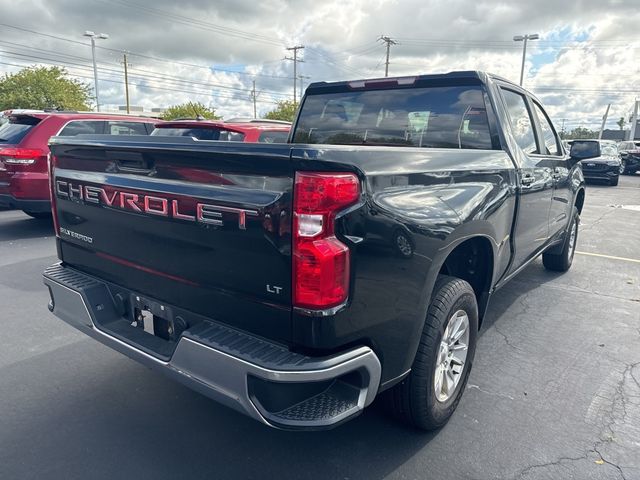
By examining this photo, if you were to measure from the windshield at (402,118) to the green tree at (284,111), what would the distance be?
5065cm

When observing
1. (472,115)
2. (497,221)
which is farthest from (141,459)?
(472,115)

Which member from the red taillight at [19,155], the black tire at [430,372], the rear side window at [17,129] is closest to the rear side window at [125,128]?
the rear side window at [17,129]

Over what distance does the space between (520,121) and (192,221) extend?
2.91 meters

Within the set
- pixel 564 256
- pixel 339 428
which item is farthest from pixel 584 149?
pixel 339 428

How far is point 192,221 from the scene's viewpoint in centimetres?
211

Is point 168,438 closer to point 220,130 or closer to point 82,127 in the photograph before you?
point 220,130

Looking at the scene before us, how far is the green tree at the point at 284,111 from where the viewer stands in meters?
54.4

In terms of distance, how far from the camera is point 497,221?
3014 mm

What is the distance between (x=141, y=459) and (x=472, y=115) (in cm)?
294

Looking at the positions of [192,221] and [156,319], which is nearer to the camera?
[192,221]

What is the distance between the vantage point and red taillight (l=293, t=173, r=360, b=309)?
5.85 feet

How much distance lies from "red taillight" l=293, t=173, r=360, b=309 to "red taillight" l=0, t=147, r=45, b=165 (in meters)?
6.60

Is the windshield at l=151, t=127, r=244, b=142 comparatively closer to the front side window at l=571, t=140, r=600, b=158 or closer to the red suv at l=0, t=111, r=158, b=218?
the red suv at l=0, t=111, r=158, b=218

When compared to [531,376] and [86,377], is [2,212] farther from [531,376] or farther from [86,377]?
[531,376]
